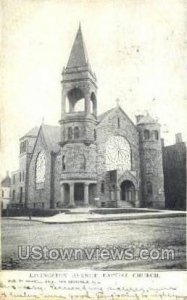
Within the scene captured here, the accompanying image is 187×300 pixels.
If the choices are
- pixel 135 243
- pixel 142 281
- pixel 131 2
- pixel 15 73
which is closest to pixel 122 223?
pixel 135 243

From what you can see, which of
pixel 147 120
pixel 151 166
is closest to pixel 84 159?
pixel 151 166

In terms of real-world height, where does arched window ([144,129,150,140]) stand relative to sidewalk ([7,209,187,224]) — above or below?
above

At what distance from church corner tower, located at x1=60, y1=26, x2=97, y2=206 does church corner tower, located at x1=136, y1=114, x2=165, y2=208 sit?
2.39ft

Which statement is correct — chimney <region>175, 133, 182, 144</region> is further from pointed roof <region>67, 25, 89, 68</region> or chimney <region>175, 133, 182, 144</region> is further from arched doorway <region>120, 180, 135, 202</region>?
pointed roof <region>67, 25, 89, 68</region>

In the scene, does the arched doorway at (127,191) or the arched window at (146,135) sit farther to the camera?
the arched window at (146,135)

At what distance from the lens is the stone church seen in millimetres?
4582

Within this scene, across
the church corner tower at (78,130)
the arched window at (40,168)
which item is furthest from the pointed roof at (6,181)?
the church corner tower at (78,130)

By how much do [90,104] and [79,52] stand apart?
0.93 meters

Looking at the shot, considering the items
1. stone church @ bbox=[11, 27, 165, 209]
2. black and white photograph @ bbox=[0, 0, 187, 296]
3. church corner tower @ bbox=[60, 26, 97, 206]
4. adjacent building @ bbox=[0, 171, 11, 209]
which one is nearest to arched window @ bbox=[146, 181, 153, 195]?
stone church @ bbox=[11, 27, 165, 209]

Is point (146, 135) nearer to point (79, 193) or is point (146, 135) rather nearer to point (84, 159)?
point (84, 159)

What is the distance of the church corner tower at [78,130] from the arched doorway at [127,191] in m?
0.41

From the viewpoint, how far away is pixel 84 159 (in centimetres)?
582

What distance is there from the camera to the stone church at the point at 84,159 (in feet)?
15.0

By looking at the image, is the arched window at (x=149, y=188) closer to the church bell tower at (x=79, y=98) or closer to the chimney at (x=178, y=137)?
the church bell tower at (x=79, y=98)
